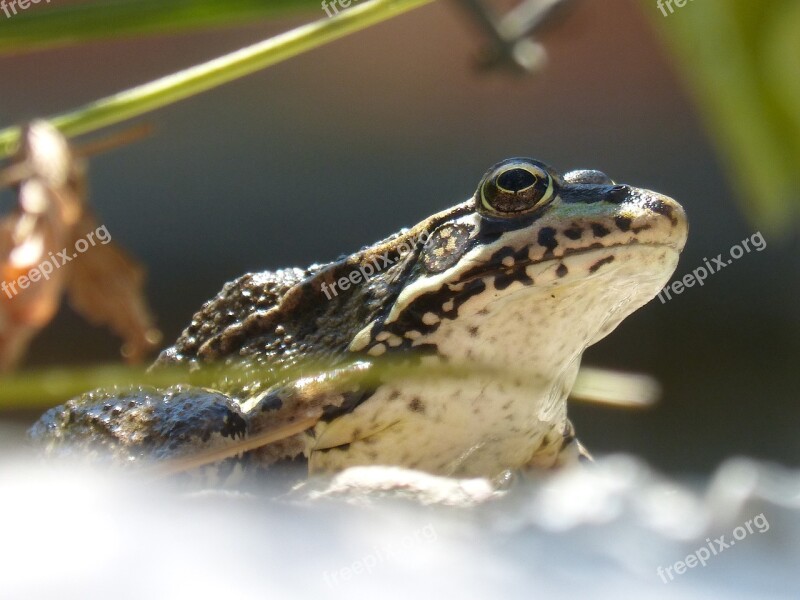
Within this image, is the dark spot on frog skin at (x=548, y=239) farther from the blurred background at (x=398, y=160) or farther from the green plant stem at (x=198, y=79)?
the blurred background at (x=398, y=160)

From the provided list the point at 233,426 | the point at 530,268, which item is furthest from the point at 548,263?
the point at 233,426

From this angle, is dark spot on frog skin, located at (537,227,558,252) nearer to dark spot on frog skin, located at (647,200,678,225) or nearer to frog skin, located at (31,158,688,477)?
frog skin, located at (31,158,688,477)

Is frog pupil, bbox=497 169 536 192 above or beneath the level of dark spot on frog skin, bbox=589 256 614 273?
above

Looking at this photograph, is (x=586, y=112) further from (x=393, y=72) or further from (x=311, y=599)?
(x=311, y=599)

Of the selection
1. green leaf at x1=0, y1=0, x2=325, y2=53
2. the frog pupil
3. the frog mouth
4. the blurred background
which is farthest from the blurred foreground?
the blurred background

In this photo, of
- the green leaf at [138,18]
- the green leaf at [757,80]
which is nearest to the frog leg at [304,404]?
the green leaf at [138,18]
